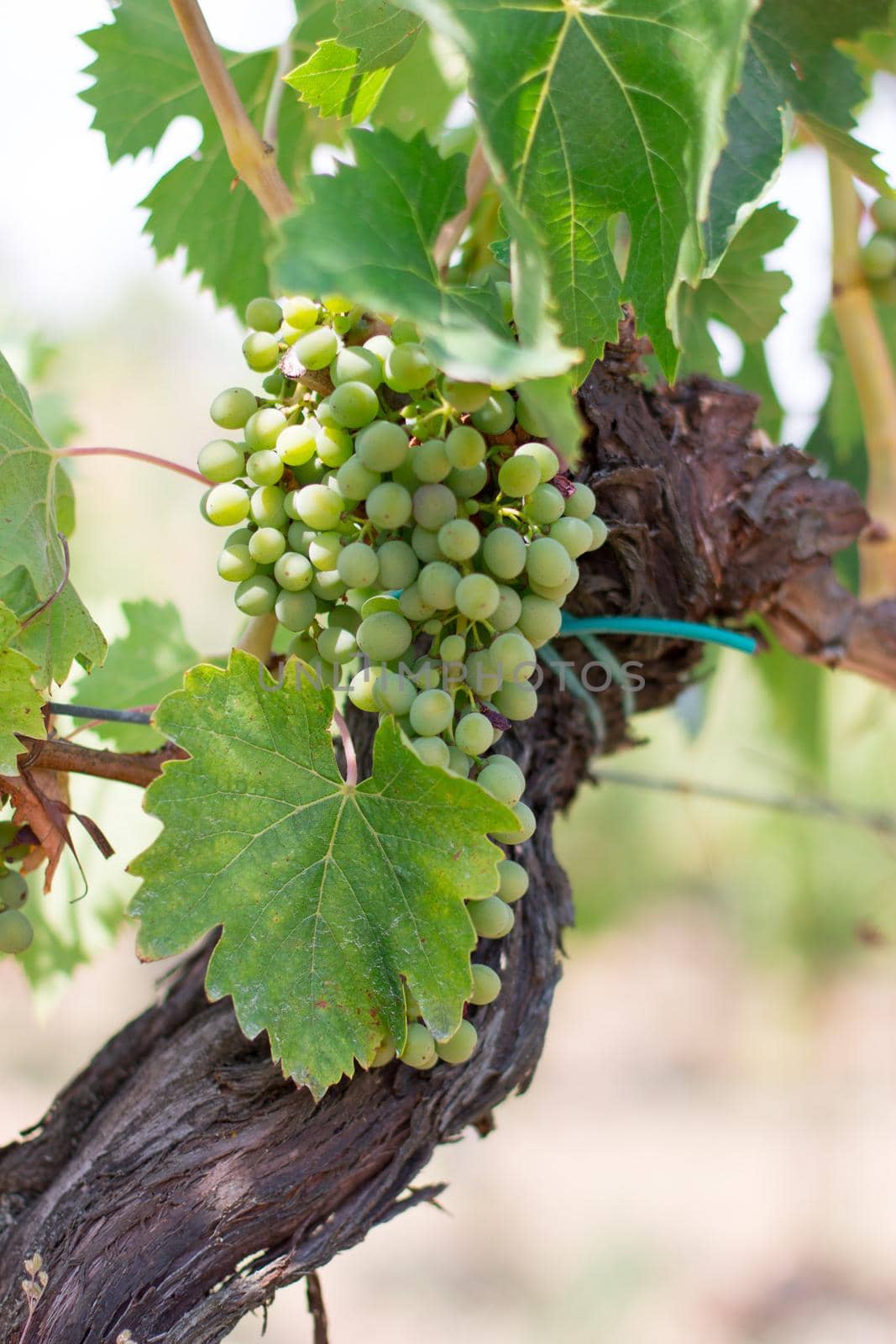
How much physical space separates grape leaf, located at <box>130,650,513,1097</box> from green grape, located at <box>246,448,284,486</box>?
92 millimetres

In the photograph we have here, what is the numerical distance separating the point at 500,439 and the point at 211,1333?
19.4 inches

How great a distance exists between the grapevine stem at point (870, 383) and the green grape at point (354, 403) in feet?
2.47

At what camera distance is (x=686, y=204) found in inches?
21.2

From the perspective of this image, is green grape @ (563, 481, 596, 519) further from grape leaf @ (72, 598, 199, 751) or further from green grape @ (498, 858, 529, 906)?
grape leaf @ (72, 598, 199, 751)

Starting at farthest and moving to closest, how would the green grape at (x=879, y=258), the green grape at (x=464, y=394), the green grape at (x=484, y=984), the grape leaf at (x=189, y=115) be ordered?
the green grape at (x=879, y=258) < the grape leaf at (x=189, y=115) < the green grape at (x=484, y=984) < the green grape at (x=464, y=394)

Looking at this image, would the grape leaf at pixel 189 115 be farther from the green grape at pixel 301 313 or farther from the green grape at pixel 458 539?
the green grape at pixel 458 539

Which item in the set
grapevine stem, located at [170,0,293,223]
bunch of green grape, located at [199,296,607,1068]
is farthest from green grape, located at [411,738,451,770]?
grapevine stem, located at [170,0,293,223]

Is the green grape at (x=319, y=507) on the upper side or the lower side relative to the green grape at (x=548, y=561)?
lower

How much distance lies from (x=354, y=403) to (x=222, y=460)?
0.10m

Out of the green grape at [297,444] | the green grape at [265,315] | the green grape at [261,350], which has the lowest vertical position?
the green grape at [297,444]

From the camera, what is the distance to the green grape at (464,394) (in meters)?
0.47

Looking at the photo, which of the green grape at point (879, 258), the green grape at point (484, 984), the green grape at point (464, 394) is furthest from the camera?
the green grape at point (879, 258)

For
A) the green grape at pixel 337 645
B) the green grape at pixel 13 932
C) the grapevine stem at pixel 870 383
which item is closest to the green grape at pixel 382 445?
the green grape at pixel 337 645

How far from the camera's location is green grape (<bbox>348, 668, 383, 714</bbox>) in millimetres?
525
